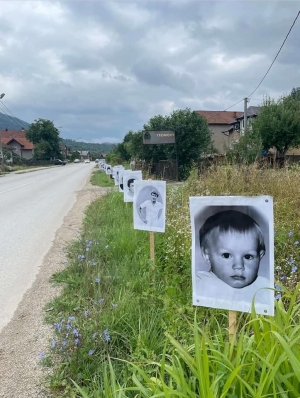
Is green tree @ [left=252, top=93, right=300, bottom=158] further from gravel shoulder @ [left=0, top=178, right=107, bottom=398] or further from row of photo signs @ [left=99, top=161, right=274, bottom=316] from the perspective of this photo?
row of photo signs @ [left=99, top=161, right=274, bottom=316]

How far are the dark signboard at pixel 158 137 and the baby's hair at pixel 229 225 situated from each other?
1842cm

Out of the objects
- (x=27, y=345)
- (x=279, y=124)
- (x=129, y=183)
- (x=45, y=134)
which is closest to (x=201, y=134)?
(x=279, y=124)

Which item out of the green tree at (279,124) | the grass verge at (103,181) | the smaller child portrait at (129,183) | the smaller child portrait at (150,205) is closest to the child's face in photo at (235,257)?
the smaller child portrait at (150,205)

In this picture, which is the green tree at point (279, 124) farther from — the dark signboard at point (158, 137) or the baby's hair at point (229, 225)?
the baby's hair at point (229, 225)

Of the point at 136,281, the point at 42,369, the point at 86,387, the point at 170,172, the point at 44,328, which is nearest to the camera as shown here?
the point at 86,387

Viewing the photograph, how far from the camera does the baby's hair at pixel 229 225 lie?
6.05 ft

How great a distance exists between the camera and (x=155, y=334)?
8.55 ft

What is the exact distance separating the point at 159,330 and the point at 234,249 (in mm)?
1141

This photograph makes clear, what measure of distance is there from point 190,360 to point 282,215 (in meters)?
3.87

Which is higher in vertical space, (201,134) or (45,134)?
(45,134)

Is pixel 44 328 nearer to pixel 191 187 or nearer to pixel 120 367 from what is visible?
pixel 120 367

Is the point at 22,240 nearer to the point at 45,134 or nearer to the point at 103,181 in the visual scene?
the point at 103,181

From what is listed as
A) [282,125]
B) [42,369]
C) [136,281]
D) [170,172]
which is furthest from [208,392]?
[282,125]

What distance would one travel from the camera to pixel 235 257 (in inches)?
74.9
